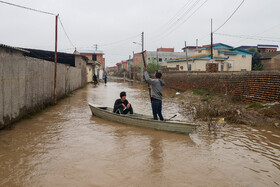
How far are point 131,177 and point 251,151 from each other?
3.49 meters

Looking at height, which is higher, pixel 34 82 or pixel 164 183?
pixel 34 82

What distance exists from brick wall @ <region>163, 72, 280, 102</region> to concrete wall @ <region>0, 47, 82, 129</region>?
10.1 metres

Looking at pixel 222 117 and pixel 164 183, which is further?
pixel 222 117

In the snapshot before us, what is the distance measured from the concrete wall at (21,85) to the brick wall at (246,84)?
10.1m

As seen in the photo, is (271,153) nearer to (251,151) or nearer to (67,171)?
(251,151)

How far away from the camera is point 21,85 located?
327 inches

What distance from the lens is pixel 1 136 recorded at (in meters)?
6.60

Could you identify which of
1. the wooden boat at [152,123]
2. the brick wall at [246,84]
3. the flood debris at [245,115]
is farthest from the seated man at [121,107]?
the brick wall at [246,84]

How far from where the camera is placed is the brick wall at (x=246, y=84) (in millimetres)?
10047

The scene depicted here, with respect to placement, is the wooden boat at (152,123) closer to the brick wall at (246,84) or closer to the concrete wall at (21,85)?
the concrete wall at (21,85)

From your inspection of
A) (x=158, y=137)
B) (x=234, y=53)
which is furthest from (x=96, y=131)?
(x=234, y=53)

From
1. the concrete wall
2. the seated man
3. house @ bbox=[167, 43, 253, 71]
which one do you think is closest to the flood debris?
the seated man

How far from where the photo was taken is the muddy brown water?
A: 441 cm

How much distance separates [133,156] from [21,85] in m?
5.26
